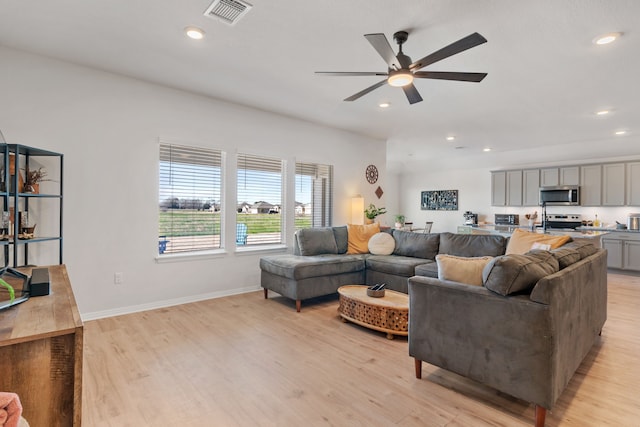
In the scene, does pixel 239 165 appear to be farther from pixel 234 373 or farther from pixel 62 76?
pixel 234 373

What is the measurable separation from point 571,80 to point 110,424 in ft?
16.7

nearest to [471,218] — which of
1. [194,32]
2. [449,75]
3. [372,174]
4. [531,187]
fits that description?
[531,187]

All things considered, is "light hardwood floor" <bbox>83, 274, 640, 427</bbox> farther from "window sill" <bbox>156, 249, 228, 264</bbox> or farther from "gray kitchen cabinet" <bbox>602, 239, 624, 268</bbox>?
"gray kitchen cabinet" <bbox>602, 239, 624, 268</bbox>

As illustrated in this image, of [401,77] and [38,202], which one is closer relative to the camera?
[401,77]

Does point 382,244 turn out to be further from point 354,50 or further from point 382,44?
point 382,44

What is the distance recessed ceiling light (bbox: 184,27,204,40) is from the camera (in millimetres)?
2732

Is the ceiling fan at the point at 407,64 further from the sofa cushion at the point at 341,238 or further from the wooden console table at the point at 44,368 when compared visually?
the sofa cushion at the point at 341,238

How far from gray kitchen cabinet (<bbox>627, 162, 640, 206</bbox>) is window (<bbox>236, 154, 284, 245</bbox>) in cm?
690

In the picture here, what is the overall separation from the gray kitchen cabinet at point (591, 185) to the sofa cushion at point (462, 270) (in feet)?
22.0

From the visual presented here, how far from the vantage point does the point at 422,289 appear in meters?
2.25

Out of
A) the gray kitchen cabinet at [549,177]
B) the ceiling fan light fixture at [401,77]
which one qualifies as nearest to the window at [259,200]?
the ceiling fan light fixture at [401,77]

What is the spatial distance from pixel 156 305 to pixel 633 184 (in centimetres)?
875

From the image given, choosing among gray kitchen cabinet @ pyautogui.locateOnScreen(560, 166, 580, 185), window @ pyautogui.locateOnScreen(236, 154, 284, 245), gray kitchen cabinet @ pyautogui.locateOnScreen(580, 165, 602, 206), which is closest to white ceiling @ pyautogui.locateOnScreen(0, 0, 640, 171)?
window @ pyautogui.locateOnScreen(236, 154, 284, 245)

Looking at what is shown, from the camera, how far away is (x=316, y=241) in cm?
474
